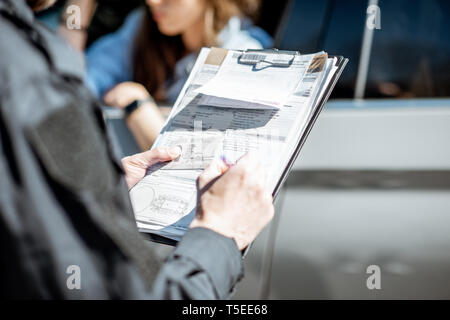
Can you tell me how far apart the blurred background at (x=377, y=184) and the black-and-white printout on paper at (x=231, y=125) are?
61 cm

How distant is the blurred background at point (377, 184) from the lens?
5.54 feet

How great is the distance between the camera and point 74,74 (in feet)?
2.41

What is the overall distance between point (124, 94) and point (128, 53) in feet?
1.53

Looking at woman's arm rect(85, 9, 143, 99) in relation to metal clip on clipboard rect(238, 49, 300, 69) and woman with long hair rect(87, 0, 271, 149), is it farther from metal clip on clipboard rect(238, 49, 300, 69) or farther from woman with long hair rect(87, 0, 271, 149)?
metal clip on clipboard rect(238, 49, 300, 69)

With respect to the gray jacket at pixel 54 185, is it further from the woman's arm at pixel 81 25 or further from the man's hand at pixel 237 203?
the woman's arm at pixel 81 25

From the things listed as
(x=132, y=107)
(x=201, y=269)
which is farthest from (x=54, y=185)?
(x=132, y=107)

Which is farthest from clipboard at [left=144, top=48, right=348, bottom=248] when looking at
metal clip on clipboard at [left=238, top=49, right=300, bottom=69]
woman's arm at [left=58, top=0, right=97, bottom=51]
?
woman's arm at [left=58, top=0, right=97, bottom=51]

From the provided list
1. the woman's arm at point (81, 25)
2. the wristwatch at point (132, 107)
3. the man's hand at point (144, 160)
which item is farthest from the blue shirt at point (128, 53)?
the man's hand at point (144, 160)

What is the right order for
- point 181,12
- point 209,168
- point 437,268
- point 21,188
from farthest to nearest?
A: point 181,12 → point 437,268 → point 209,168 → point 21,188
